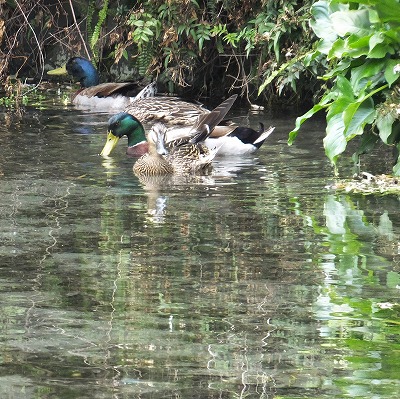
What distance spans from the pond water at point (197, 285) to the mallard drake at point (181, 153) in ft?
0.65

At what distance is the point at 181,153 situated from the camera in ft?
34.0

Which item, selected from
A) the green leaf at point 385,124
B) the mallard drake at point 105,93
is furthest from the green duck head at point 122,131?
the green leaf at point 385,124

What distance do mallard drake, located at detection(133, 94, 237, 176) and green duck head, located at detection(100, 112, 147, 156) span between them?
387mm

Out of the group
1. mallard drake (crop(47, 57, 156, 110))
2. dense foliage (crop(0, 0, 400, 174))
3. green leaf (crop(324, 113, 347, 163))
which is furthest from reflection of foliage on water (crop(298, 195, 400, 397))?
mallard drake (crop(47, 57, 156, 110))

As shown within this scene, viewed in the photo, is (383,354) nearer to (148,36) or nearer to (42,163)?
(42,163)

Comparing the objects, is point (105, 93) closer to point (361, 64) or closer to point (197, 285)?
point (361, 64)

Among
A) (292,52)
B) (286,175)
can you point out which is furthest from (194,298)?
(292,52)

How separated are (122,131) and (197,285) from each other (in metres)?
5.62

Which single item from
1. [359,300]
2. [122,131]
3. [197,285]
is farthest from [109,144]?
[359,300]

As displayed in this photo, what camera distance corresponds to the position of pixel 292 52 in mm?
12477

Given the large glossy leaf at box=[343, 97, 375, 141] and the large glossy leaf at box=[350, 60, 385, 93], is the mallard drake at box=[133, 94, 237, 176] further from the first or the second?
the large glossy leaf at box=[350, 60, 385, 93]

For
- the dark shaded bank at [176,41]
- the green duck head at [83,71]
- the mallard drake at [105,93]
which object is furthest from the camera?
the green duck head at [83,71]

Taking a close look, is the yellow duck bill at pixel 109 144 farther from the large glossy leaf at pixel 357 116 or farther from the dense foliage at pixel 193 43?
the large glossy leaf at pixel 357 116

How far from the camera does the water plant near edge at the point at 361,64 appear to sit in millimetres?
7609
